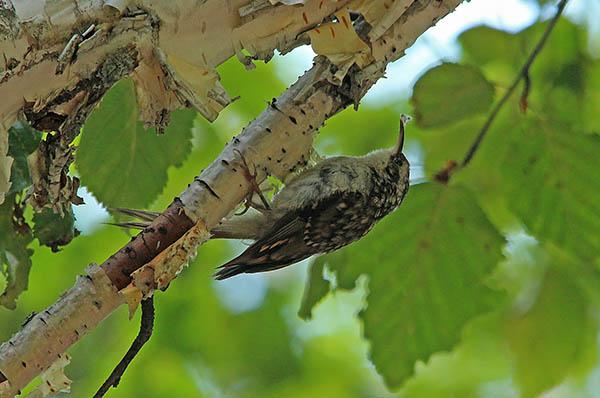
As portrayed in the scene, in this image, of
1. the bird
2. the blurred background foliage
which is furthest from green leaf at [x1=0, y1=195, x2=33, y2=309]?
the bird

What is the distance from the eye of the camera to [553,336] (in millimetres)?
2197

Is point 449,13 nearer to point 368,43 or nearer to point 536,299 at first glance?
point 368,43

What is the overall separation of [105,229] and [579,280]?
56.2 inches

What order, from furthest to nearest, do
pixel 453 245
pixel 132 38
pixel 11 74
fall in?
pixel 453 245 → pixel 132 38 → pixel 11 74

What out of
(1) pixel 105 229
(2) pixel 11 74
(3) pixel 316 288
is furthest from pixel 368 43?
(1) pixel 105 229

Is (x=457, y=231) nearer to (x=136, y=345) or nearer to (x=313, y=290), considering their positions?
(x=313, y=290)

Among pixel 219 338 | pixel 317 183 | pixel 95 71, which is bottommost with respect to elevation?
pixel 219 338

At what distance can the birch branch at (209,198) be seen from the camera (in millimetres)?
1068

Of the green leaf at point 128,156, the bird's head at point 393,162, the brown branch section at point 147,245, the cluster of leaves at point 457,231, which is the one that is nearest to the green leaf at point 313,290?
the cluster of leaves at point 457,231

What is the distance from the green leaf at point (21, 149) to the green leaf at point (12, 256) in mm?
115

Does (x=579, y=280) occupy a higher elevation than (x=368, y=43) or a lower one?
lower

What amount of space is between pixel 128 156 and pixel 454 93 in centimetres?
63

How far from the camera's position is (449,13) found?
1.44 meters

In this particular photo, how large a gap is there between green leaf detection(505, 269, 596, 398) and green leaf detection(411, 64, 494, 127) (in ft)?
1.85
